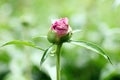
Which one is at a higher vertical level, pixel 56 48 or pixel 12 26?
pixel 56 48

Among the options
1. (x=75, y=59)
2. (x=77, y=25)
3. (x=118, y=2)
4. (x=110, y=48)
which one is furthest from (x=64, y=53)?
(x=118, y=2)

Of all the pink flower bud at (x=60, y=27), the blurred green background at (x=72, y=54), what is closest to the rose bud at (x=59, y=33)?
the pink flower bud at (x=60, y=27)

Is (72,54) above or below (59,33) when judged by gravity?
below

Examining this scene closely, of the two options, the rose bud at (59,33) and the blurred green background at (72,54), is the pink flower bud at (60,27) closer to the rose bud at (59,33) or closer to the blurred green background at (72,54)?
the rose bud at (59,33)

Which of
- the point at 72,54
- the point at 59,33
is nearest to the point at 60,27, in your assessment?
the point at 59,33

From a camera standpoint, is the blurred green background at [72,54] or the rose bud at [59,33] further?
the blurred green background at [72,54]

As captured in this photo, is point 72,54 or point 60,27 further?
point 72,54

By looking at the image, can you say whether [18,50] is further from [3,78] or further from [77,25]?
[77,25]

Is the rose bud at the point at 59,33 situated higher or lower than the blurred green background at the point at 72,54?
higher

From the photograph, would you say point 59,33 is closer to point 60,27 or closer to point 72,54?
point 60,27
